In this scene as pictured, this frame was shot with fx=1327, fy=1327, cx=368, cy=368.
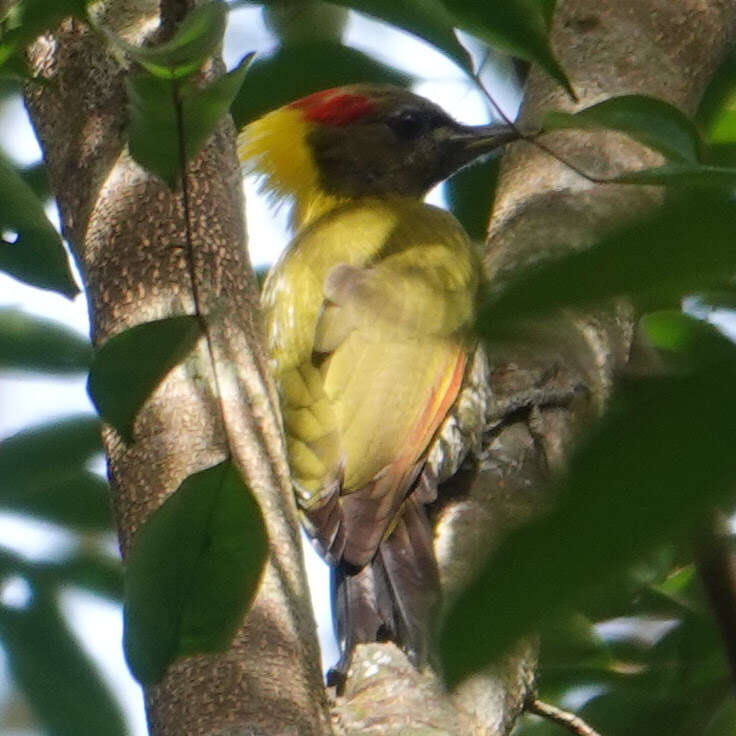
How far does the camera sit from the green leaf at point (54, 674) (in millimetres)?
2512

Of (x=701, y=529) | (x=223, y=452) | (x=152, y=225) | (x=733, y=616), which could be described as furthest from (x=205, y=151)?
(x=701, y=529)

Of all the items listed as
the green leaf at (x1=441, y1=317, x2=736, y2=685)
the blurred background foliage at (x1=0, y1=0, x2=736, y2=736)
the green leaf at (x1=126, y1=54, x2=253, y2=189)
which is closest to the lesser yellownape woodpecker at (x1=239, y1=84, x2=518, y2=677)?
the blurred background foliage at (x1=0, y1=0, x2=736, y2=736)

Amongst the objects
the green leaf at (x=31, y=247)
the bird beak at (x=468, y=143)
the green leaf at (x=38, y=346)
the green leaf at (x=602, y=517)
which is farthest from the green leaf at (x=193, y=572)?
the bird beak at (x=468, y=143)

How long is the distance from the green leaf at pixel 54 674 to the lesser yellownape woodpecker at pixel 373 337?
0.47m

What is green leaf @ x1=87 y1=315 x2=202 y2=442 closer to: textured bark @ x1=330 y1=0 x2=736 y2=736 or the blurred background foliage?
the blurred background foliage

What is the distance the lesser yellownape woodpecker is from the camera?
127 inches

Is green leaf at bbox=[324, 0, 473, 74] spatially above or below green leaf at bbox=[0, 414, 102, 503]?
below

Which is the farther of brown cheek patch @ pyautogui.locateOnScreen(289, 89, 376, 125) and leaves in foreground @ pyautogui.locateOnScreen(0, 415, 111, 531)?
brown cheek patch @ pyautogui.locateOnScreen(289, 89, 376, 125)

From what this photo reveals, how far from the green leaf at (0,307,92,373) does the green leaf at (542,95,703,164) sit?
138 centimetres

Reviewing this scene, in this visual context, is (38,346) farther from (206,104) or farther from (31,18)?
(206,104)

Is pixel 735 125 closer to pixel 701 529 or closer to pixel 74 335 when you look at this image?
pixel 74 335

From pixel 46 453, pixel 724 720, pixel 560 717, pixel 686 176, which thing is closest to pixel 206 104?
pixel 686 176

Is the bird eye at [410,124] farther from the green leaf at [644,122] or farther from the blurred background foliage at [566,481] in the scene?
the green leaf at [644,122]

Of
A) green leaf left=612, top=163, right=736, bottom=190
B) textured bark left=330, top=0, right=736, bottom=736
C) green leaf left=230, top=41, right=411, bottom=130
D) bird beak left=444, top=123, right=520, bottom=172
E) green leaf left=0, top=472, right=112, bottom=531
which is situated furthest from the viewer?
bird beak left=444, top=123, right=520, bottom=172
